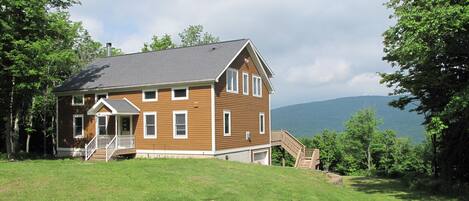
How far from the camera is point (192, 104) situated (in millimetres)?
24547

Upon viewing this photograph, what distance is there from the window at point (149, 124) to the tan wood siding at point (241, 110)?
13.5 ft

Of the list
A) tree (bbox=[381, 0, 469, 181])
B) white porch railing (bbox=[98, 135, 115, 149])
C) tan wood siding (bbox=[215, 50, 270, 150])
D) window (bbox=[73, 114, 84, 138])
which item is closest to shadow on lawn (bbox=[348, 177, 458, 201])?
tree (bbox=[381, 0, 469, 181])

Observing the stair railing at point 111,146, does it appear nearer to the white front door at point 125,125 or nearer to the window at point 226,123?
the white front door at point 125,125

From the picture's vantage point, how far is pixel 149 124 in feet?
85.9

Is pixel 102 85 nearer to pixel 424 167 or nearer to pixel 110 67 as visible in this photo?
pixel 110 67

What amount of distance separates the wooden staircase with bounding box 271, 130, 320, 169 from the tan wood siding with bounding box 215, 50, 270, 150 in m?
2.36

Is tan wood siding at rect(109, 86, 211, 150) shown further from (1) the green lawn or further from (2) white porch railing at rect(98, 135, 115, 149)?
(1) the green lawn

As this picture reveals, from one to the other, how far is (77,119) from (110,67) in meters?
4.16

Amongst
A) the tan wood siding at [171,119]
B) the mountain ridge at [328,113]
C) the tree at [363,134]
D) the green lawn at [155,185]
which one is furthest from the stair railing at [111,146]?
the mountain ridge at [328,113]

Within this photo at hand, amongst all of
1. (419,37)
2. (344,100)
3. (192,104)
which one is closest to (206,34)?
(192,104)

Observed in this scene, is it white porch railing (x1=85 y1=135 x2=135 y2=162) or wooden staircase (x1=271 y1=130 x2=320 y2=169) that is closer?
white porch railing (x1=85 y1=135 x2=135 y2=162)

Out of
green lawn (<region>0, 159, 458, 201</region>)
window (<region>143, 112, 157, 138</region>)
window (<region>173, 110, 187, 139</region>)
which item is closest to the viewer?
green lawn (<region>0, 159, 458, 201</region>)

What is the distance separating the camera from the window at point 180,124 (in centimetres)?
2484

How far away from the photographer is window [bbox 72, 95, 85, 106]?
95.0 feet
